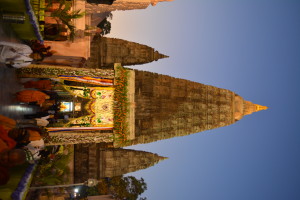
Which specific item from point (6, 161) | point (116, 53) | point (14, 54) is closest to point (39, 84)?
point (14, 54)

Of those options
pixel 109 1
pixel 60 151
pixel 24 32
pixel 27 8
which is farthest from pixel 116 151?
pixel 27 8

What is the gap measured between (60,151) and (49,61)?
397 centimetres

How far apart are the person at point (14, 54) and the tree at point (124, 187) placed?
52.5ft

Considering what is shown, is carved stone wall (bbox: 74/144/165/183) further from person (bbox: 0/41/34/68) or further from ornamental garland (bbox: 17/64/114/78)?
person (bbox: 0/41/34/68)

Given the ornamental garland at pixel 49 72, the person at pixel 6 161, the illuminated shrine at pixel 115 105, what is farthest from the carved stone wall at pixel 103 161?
→ the person at pixel 6 161

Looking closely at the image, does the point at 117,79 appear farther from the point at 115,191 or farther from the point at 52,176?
the point at 115,191

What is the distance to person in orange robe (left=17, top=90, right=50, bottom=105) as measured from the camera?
408 inches

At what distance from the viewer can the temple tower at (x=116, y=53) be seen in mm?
19969

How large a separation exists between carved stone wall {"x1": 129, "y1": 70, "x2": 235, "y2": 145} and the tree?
1203 centimetres

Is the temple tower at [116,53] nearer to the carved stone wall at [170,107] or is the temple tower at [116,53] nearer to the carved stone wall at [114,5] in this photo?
the carved stone wall at [114,5]

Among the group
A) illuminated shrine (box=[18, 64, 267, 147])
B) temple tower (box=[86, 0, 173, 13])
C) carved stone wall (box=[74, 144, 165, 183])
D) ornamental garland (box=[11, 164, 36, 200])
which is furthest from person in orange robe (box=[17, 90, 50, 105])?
carved stone wall (box=[74, 144, 165, 183])

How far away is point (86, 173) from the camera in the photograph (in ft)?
60.3

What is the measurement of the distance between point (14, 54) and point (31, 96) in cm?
144

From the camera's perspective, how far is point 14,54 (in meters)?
9.73
